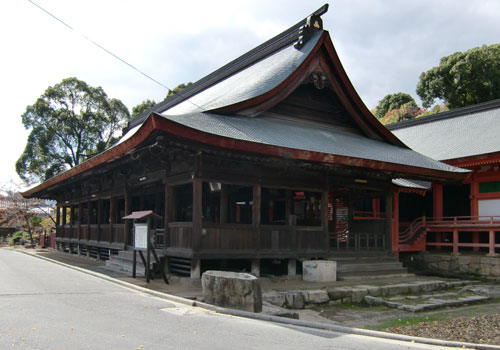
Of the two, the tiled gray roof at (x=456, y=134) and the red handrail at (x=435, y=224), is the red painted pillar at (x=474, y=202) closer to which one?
the red handrail at (x=435, y=224)

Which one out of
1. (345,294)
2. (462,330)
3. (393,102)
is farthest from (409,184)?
(393,102)

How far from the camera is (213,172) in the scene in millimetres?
12383

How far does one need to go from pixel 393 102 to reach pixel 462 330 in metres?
52.4

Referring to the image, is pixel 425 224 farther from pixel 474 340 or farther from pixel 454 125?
pixel 474 340

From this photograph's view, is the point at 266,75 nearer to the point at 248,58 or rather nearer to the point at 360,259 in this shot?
the point at 248,58

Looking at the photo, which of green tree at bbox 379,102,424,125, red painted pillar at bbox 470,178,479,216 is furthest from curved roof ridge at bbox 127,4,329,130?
green tree at bbox 379,102,424,125

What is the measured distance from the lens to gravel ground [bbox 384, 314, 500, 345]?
749 cm

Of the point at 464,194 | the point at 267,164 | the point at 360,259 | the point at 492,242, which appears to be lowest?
the point at 360,259

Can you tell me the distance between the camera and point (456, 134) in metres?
22.5

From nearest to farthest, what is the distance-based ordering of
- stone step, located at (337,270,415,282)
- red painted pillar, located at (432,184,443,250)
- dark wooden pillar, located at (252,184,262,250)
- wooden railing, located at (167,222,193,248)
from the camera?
wooden railing, located at (167,222,193,248) → dark wooden pillar, located at (252,184,262,250) → stone step, located at (337,270,415,282) → red painted pillar, located at (432,184,443,250)

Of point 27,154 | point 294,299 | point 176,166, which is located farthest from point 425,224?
point 27,154

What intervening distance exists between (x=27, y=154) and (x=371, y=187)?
3958 cm

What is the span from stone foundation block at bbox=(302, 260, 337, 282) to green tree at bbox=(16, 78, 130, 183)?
34.9m

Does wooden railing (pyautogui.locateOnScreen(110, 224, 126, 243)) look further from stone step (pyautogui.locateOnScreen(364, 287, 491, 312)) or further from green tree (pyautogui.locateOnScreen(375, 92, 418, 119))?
green tree (pyautogui.locateOnScreen(375, 92, 418, 119))
